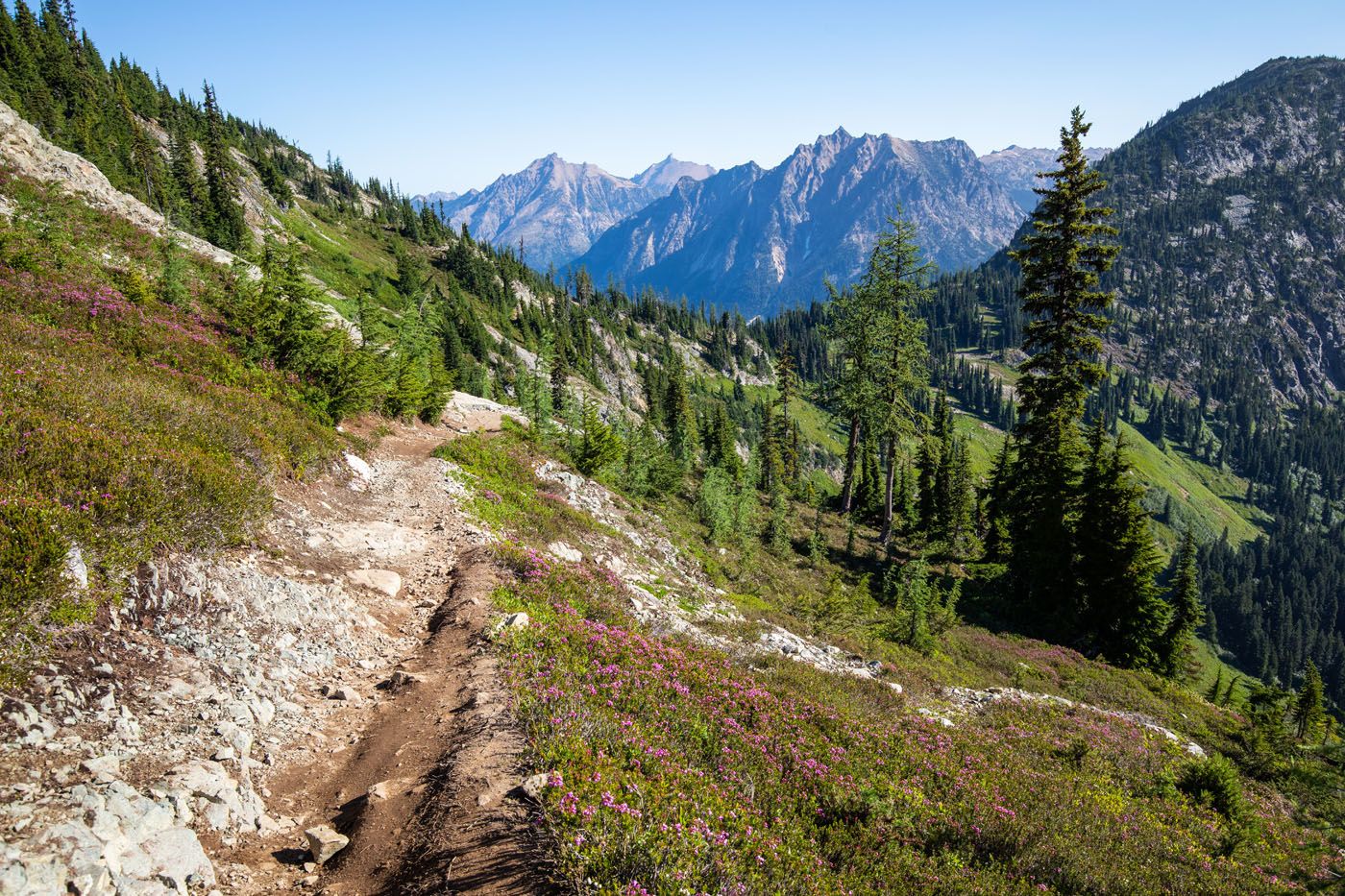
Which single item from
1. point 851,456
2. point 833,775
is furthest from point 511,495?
point 851,456

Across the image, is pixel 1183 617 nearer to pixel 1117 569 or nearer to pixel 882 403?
pixel 1117 569

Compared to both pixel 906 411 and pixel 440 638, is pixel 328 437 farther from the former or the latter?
pixel 906 411

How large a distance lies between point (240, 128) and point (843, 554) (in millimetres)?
188556

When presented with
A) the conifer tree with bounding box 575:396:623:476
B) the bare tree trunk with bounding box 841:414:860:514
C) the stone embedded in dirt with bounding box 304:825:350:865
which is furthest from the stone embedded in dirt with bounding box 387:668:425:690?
the bare tree trunk with bounding box 841:414:860:514

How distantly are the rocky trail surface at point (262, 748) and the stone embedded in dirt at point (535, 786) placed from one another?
15cm

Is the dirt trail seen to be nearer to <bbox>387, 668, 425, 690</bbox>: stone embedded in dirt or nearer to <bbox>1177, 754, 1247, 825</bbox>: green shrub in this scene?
<bbox>387, 668, 425, 690</bbox>: stone embedded in dirt

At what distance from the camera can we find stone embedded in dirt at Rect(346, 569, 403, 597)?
10.8 metres

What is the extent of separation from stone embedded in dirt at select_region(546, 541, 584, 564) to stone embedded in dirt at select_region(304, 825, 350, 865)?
31.1 ft

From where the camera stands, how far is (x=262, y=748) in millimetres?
6371

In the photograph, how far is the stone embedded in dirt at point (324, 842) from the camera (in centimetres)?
527

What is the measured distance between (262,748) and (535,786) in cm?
316

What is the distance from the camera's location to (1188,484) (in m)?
195

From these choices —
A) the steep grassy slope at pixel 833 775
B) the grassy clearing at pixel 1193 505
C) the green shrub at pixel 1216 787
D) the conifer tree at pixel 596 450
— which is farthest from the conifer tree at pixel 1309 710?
the grassy clearing at pixel 1193 505

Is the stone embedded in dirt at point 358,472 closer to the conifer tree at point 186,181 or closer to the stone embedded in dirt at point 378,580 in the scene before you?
the stone embedded in dirt at point 378,580
